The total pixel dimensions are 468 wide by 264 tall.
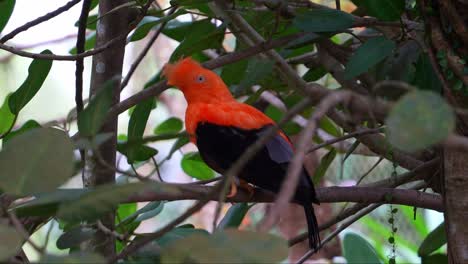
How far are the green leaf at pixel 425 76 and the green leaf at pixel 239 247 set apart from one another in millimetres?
885

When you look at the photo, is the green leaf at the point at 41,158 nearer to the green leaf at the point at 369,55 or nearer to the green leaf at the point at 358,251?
the green leaf at the point at 369,55

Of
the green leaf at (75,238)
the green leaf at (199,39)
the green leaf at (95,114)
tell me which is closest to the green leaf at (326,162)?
the green leaf at (199,39)

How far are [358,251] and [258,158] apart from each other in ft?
1.24

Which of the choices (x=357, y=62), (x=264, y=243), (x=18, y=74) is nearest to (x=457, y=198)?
(x=357, y=62)

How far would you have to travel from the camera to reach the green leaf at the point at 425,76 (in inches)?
59.7

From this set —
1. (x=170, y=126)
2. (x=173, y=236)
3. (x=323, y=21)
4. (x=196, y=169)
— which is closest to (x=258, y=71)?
(x=323, y=21)

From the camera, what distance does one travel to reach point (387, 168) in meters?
5.05

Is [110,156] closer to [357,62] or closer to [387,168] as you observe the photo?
[357,62]

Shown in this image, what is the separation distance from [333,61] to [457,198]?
1.80ft

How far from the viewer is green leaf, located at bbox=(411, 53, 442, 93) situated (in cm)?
152

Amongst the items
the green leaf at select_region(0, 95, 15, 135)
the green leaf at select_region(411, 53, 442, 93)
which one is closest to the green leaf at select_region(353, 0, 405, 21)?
the green leaf at select_region(411, 53, 442, 93)

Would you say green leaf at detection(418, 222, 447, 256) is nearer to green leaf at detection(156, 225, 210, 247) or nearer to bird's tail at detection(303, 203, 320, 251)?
bird's tail at detection(303, 203, 320, 251)

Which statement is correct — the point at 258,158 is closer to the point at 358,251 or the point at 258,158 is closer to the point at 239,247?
the point at 358,251

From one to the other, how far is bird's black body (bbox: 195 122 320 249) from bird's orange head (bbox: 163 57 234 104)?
151 millimetres
